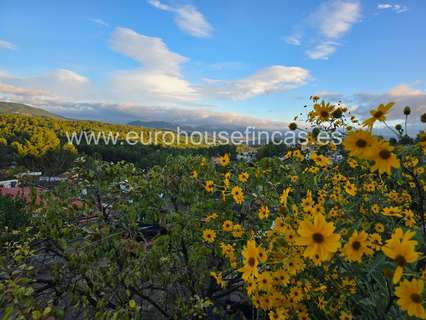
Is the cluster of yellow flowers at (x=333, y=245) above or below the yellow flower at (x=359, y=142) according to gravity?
below

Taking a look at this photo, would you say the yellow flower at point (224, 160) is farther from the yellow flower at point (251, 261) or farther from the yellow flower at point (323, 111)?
the yellow flower at point (251, 261)

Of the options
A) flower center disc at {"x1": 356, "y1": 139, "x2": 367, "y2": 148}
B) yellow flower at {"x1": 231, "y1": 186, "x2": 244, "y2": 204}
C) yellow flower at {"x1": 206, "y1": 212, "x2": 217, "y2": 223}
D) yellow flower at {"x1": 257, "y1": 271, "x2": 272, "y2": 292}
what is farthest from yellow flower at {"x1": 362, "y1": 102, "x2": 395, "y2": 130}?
yellow flower at {"x1": 206, "y1": 212, "x2": 217, "y2": 223}

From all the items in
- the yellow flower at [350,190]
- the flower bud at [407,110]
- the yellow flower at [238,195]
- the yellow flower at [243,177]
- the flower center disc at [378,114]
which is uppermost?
the flower bud at [407,110]

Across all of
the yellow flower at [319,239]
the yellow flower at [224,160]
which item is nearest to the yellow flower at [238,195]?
the yellow flower at [224,160]

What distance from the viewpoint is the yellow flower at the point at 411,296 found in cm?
89

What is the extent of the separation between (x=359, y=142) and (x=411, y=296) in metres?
0.54

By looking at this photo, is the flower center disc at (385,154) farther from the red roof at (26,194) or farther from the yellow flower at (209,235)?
the red roof at (26,194)

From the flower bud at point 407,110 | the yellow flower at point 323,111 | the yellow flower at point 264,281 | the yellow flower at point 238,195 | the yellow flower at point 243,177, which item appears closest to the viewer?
the yellow flower at point 264,281

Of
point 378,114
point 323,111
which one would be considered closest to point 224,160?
point 323,111

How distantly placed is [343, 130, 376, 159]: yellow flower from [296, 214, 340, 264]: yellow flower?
29cm

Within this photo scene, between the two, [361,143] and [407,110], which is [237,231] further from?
[407,110]

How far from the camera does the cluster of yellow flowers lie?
3.34ft

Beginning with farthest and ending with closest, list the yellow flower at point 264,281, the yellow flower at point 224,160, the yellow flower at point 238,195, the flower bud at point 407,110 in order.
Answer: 1. the yellow flower at point 224,160
2. the flower bud at point 407,110
3. the yellow flower at point 238,195
4. the yellow flower at point 264,281

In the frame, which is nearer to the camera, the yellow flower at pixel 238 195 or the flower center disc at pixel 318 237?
the flower center disc at pixel 318 237
